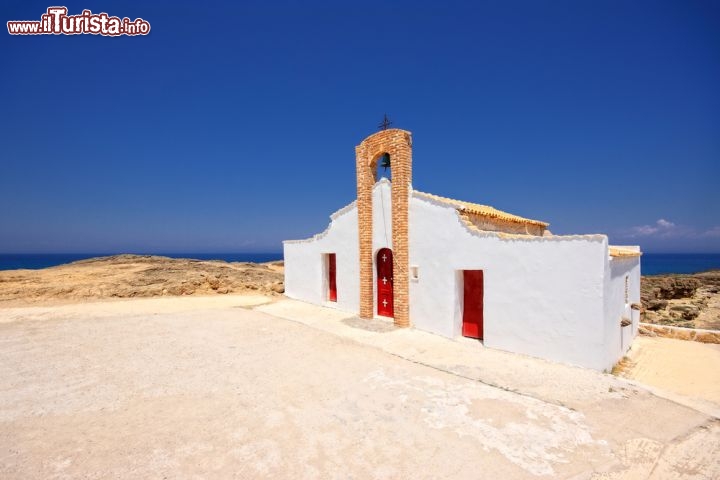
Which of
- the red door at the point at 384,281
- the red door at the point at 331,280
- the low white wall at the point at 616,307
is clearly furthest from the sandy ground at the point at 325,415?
the red door at the point at 331,280

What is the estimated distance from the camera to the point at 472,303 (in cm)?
974

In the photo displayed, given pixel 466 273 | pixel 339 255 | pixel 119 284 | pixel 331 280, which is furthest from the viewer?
pixel 119 284

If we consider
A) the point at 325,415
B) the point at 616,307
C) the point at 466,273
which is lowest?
the point at 325,415

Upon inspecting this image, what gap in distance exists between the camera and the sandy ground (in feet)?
13.6

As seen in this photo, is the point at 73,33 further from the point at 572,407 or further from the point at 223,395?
the point at 572,407

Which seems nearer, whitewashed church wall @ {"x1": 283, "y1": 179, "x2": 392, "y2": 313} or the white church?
the white church

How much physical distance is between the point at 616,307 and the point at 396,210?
6.31 meters

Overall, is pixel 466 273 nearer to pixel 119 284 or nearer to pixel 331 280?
pixel 331 280

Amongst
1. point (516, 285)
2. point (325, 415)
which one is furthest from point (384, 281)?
point (325, 415)

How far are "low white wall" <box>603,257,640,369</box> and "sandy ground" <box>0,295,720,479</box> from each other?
1223 mm

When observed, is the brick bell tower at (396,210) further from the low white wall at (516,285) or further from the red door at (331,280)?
the red door at (331,280)

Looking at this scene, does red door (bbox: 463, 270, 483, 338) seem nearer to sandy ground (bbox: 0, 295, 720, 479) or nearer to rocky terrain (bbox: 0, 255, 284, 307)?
sandy ground (bbox: 0, 295, 720, 479)

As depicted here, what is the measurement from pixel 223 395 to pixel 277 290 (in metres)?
11.8

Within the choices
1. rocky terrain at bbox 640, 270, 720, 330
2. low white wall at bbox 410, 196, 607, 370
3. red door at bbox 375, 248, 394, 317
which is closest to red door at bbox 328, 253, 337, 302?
red door at bbox 375, 248, 394, 317
